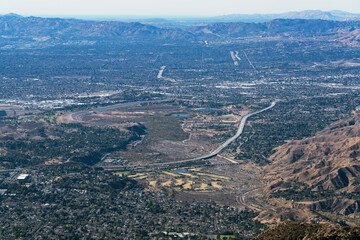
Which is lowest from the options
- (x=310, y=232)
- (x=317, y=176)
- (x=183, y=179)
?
(x=183, y=179)

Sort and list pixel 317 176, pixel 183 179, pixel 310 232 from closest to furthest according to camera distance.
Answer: pixel 310 232 → pixel 317 176 → pixel 183 179

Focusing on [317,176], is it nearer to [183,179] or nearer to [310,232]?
[183,179]

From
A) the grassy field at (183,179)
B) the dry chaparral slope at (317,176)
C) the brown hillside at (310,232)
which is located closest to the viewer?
the brown hillside at (310,232)

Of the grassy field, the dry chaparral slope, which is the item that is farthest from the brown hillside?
the grassy field

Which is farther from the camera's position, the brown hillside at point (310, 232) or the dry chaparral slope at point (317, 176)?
the dry chaparral slope at point (317, 176)

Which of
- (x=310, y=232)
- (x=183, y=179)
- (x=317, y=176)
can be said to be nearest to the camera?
(x=310, y=232)

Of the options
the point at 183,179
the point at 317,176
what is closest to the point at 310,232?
the point at 317,176

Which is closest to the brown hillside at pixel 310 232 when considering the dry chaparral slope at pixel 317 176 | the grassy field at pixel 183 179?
the dry chaparral slope at pixel 317 176

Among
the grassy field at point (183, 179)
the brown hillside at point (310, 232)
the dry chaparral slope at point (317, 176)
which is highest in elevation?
the brown hillside at point (310, 232)

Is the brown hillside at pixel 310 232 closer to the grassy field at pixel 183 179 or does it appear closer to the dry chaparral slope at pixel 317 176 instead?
the dry chaparral slope at pixel 317 176
